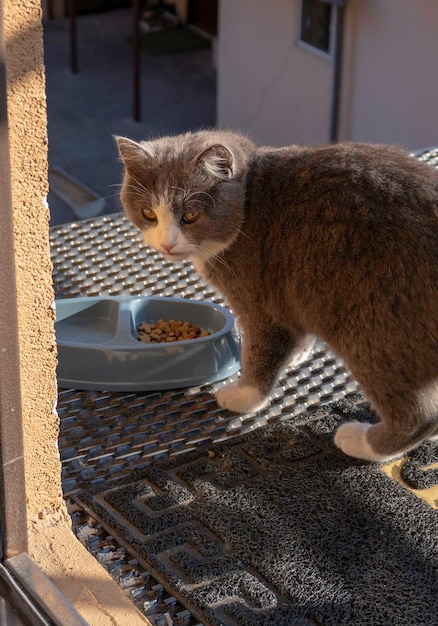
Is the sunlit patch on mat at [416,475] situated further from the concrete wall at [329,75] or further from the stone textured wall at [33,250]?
the concrete wall at [329,75]

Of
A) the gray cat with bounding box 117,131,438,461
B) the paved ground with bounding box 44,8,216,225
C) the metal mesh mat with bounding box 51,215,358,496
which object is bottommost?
the paved ground with bounding box 44,8,216,225

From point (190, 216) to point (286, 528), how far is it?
73 centimetres

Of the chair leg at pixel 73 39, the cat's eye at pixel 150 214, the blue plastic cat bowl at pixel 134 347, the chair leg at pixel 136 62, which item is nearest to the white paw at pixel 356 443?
the blue plastic cat bowl at pixel 134 347

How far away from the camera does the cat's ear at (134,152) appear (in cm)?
198

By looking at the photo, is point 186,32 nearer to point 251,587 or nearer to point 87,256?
point 87,256

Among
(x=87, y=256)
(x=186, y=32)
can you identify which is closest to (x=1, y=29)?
(x=87, y=256)

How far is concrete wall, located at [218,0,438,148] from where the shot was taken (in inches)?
192

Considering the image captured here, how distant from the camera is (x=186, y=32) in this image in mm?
8414

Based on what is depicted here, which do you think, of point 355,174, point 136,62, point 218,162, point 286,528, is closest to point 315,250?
A: point 355,174

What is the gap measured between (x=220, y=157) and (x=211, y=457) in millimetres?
634

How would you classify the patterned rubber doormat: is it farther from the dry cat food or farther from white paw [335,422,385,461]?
the dry cat food

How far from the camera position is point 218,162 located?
1928 mm

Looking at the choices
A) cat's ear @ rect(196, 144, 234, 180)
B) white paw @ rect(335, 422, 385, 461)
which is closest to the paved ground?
cat's ear @ rect(196, 144, 234, 180)

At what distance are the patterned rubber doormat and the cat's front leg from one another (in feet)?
0.26
